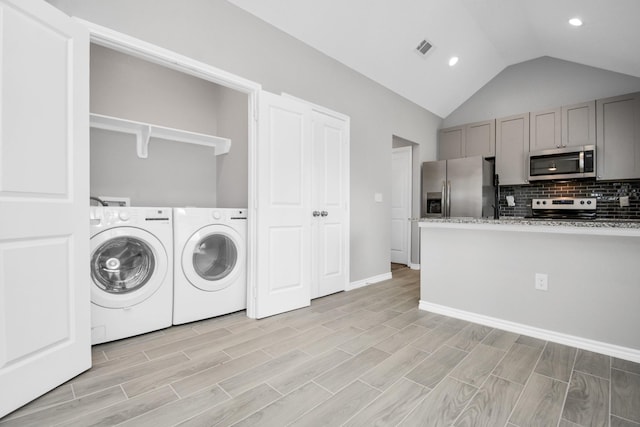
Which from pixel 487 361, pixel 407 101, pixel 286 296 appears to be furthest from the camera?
pixel 407 101

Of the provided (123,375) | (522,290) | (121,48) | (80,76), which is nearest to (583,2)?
(522,290)

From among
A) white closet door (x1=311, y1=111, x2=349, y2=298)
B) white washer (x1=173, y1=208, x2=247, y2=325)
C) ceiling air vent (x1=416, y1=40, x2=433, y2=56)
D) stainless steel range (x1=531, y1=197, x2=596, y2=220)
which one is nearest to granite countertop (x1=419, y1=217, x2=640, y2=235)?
white closet door (x1=311, y1=111, x2=349, y2=298)

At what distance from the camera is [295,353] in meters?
2.03

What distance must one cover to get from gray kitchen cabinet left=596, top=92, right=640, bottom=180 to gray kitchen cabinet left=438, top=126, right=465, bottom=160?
1.71 meters

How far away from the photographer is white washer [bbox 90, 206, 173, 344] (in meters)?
2.10

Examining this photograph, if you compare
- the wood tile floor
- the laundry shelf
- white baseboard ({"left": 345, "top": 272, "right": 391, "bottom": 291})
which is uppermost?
the laundry shelf

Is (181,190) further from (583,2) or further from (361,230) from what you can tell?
(583,2)

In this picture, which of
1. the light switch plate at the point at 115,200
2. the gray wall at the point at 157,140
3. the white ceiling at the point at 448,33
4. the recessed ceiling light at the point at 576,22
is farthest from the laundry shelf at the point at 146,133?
the recessed ceiling light at the point at 576,22

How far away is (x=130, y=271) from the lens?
7.57 feet

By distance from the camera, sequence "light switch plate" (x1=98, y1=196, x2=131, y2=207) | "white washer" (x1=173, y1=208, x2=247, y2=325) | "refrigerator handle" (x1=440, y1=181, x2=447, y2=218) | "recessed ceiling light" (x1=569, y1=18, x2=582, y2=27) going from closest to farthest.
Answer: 1. "white washer" (x1=173, y1=208, x2=247, y2=325)
2. "light switch plate" (x1=98, y1=196, x2=131, y2=207)
3. "recessed ceiling light" (x1=569, y1=18, x2=582, y2=27)
4. "refrigerator handle" (x1=440, y1=181, x2=447, y2=218)

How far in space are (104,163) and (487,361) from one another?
369cm

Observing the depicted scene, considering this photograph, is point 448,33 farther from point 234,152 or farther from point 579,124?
point 234,152

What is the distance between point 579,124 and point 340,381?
4.59 meters

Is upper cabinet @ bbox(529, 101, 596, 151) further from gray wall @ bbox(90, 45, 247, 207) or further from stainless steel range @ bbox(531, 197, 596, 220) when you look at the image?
gray wall @ bbox(90, 45, 247, 207)
